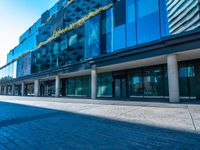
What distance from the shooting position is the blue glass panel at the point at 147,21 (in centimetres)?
1800

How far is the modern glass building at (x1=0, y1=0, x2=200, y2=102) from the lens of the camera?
13887mm

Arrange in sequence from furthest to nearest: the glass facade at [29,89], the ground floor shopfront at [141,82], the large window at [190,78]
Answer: the glass facade at [29,89] → the ground floor shopfront at [141,82] → the large window at [190,78]

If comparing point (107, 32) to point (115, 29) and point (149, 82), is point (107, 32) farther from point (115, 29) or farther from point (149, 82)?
point (149, 82)

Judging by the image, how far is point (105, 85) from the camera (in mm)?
25266

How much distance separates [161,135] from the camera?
5.33 metres

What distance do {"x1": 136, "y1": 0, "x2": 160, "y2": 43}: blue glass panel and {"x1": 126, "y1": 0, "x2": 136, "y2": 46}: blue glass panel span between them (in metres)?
0.67

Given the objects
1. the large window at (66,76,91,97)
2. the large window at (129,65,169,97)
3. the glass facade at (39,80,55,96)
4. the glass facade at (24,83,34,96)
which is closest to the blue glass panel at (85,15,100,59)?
the large window at (66,76,91,97)

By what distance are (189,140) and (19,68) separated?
49883 mm

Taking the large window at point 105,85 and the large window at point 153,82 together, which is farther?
the large window at point 105,85

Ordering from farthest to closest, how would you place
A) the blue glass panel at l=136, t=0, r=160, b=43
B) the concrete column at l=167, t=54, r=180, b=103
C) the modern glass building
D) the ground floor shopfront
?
the blue glass panel at l=136, t=0, r=160, b=43
the ground floor shopfront
the modern glass building
the concrete column at l=167, t=54, r=180, b=103

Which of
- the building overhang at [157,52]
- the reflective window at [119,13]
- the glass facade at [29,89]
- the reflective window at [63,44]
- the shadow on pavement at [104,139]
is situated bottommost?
the shadow on pavement at [104,139]

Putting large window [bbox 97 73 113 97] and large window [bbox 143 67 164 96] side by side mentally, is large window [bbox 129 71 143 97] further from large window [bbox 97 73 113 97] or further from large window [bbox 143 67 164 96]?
large window [bbox 97 73 113 97]

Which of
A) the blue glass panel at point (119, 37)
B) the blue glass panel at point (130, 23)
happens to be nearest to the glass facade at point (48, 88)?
the blue glass panel at point (119, 37)

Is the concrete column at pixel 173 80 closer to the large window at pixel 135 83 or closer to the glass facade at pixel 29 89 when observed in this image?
the large window at pixel 135 83
